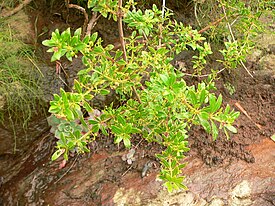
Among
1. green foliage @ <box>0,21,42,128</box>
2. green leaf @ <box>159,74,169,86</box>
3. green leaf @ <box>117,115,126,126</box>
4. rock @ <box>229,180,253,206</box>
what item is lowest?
rock @ <box>229,180,253,206</box>

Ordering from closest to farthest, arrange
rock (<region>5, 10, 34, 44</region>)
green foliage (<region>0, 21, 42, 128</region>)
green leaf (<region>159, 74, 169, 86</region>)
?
green leaf (<region>159, 74, 169, 86</region>)
green foliage (<region>0, 21, 42, 128</region>)
rock (<region>5, 10, 34, 44</region>)

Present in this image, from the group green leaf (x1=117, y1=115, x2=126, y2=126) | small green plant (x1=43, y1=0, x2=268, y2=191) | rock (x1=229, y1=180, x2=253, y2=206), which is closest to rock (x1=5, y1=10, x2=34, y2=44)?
small green plant (x1=43, y1=0, x2=268, y2=191)

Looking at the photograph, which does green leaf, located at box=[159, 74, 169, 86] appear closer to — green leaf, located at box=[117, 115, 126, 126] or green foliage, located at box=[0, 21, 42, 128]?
green leaf, located at box=[117, 115, 126, 126]

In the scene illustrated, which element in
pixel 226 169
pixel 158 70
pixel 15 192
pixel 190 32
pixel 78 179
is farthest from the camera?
pixel 15 192

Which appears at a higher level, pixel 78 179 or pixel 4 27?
pixel 4 27

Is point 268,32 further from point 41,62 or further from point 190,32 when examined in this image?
point 41,62

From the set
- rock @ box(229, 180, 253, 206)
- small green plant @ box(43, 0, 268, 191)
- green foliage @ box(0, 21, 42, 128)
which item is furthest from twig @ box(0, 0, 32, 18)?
rock @ box(229, 180, 253, 206)

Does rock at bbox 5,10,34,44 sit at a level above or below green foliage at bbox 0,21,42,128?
above

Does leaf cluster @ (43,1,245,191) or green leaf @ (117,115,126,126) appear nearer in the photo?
leaf cluster @ (43,1,245,191)

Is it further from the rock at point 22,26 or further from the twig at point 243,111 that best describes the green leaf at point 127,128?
the rock at point 22,26

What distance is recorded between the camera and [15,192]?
7.29 feet

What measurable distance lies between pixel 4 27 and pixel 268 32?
5.81 ft

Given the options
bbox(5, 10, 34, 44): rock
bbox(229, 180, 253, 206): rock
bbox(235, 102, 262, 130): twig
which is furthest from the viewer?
bbox(5, 10, 34, 44): rock

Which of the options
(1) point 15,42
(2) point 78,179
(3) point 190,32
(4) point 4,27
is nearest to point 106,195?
(2) point 78,179
